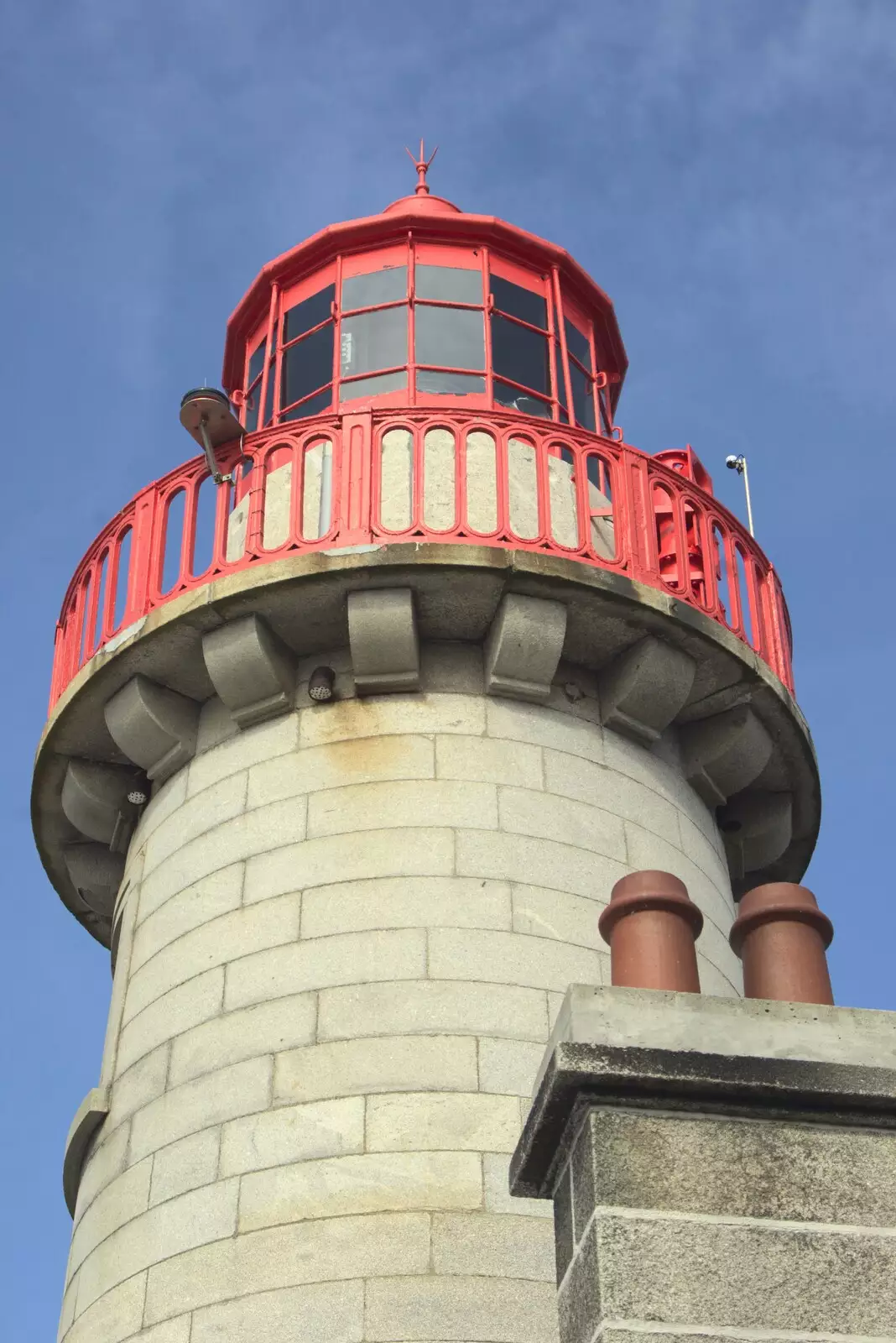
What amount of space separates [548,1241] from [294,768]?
3.10 meters

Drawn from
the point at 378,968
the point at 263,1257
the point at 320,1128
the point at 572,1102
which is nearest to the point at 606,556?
the point at 378,968

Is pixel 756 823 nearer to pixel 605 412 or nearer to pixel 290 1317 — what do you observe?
pixel 605 412

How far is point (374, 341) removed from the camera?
1245 cm

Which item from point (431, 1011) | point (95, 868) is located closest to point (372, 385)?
point (95, 868)

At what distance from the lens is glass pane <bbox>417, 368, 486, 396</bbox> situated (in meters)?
12.1

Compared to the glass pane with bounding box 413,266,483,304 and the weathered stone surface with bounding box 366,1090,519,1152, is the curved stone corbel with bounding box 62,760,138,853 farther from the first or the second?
the glass pane with bounding box 413,266,483,304

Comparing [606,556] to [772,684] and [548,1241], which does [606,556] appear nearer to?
[772,684]

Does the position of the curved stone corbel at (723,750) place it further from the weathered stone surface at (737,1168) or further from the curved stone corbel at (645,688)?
the weathered stone surface at (737,1168)

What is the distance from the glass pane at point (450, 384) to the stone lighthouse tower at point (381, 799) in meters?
0.03

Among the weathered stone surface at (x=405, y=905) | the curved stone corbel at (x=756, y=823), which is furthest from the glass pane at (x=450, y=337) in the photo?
the weathered stone surface at (x=405, y=905)

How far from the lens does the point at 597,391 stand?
13414mm

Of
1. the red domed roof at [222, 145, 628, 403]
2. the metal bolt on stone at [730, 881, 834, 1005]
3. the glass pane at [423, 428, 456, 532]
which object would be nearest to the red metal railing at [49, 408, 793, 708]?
the glass pane at [423, 428, 456, 532]

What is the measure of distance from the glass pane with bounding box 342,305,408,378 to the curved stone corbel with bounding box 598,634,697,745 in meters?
3.07

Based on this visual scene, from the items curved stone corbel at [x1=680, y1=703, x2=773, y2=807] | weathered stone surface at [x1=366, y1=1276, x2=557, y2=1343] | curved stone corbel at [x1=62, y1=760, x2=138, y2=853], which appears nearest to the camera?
weathered stone surface at [x1=366, y1=1276, x2=557, y2=1343]
